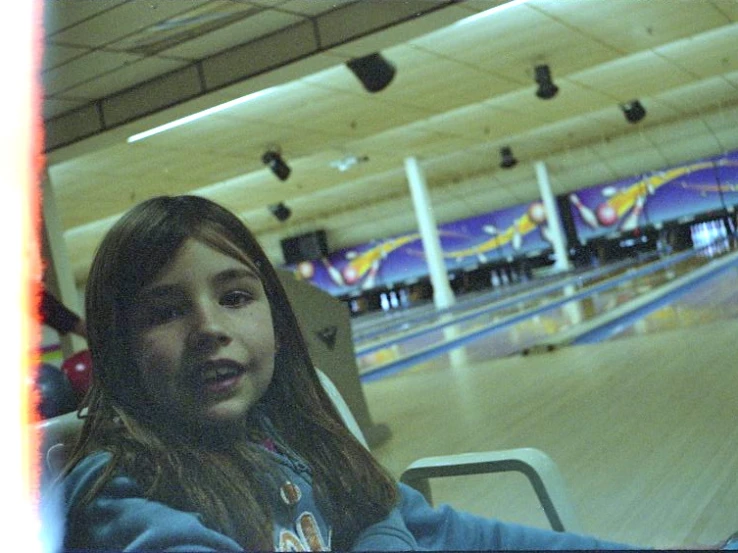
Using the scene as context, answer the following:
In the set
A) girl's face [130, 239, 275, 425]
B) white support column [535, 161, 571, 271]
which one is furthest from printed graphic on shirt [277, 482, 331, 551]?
white support column [535, 161, 571, 271]

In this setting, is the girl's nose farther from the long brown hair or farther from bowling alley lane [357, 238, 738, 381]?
bowling alley lane [357, 238, 738, 381]

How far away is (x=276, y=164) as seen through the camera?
3006 millimetres

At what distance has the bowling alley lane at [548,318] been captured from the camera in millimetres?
5504

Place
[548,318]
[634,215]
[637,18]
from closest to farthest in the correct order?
1. [637,18]
2. [634,215]
3. [548,318]

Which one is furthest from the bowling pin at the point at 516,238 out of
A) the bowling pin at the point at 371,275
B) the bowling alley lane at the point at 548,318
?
the bowling alley lane at the point at 548,318

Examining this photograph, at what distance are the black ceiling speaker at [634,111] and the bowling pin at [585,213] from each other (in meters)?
0.23

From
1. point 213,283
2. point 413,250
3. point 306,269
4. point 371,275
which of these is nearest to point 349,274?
point 371,275

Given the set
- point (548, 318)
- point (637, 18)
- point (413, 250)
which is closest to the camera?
point (637, 18)

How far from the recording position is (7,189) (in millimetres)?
2463

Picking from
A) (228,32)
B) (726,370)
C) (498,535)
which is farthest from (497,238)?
(498,535)

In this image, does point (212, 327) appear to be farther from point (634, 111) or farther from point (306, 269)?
point (634, 111)

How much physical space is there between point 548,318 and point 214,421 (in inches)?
265

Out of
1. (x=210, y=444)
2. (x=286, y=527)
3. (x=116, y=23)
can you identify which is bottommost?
(x=286, y=527)

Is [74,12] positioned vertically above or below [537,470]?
above
